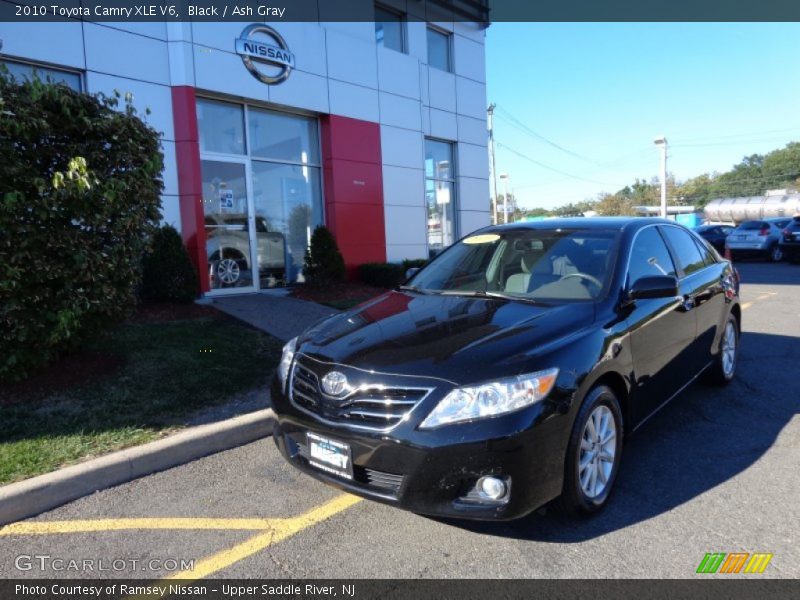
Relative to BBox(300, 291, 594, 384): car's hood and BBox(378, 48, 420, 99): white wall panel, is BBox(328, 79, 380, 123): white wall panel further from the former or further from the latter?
BBox(300, 291, 594, 384): car's hood

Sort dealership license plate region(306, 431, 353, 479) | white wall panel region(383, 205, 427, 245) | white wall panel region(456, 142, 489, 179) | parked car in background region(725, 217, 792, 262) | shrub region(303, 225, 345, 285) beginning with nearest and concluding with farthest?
dealership license plate region(306, 431, 353, 479)
shrub region(303, 225, 345, 285)
white wall panel region(383, 205, 427, 245)
white wall panel region(456, 142, 489, 179)
parked car in background region(725, 217, 792, 262)

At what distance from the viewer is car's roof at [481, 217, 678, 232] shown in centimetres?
415

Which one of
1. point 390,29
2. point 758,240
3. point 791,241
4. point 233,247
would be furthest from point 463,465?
point 758,240

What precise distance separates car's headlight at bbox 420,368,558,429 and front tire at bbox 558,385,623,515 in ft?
1.32

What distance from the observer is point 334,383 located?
2875mm

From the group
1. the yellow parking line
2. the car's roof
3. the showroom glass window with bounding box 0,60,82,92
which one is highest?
the showroom glass window with bounding box 0,60,82,92

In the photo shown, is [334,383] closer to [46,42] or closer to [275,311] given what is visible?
[275,311]

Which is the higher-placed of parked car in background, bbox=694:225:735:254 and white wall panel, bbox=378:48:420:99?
white wall panel, bbox=378:48:420:99

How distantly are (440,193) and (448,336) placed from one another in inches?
501

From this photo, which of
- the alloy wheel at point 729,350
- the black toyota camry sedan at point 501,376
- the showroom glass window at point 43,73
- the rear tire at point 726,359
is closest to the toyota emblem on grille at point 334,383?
the black toyota camry sedan at point 501,376

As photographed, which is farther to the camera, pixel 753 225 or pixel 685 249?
pixel 753 225

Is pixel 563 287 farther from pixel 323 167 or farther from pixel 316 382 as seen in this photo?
pixel 323 167

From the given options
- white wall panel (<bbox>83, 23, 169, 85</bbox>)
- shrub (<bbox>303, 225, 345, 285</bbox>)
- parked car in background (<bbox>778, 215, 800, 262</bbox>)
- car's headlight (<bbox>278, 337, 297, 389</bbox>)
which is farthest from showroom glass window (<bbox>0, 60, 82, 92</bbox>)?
parked car in background (<bbox>778, 215, 800, 262</bbox>)

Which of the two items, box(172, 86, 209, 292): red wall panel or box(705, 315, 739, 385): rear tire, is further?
box(172, 86, 209, 292): red wall panel
